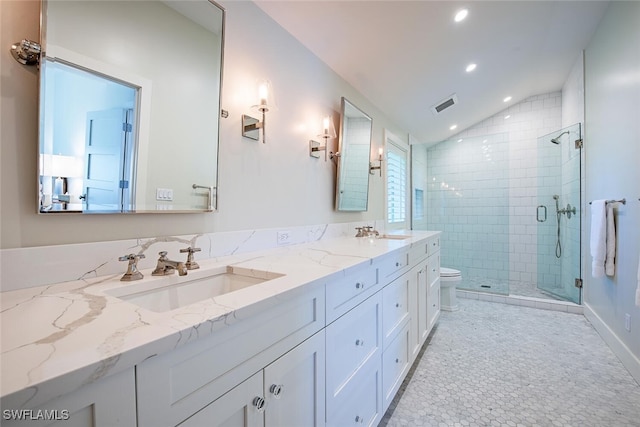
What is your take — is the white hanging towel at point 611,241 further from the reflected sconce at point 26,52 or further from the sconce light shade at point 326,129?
the reflected sconce at point 26,52

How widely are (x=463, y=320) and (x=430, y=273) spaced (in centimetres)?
94

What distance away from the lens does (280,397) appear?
819 mm

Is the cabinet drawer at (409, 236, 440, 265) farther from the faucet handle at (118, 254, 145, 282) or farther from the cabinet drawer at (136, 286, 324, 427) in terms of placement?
the faucet handle at (118, 254, 145, 282)

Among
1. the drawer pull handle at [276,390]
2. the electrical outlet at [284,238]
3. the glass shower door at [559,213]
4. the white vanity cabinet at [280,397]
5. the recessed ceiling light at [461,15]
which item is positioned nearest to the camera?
the white vanity cabinet at [280,397]

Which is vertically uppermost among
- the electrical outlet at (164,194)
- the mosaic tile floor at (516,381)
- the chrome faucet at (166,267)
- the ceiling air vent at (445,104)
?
the ceiling air vent at (445,104)

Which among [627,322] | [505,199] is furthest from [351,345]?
[505,199]

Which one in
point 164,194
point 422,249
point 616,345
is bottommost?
point 616,345

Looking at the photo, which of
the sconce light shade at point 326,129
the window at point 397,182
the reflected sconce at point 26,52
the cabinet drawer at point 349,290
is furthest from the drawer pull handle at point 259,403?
the window at point 397,182

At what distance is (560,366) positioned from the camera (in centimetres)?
208

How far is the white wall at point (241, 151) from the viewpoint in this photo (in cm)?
81

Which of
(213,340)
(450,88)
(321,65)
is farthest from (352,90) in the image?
(213,340)

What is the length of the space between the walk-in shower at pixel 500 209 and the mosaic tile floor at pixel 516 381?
123 cm

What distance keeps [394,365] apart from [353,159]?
1578 mm

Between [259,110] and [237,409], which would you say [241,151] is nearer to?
[259,110]
